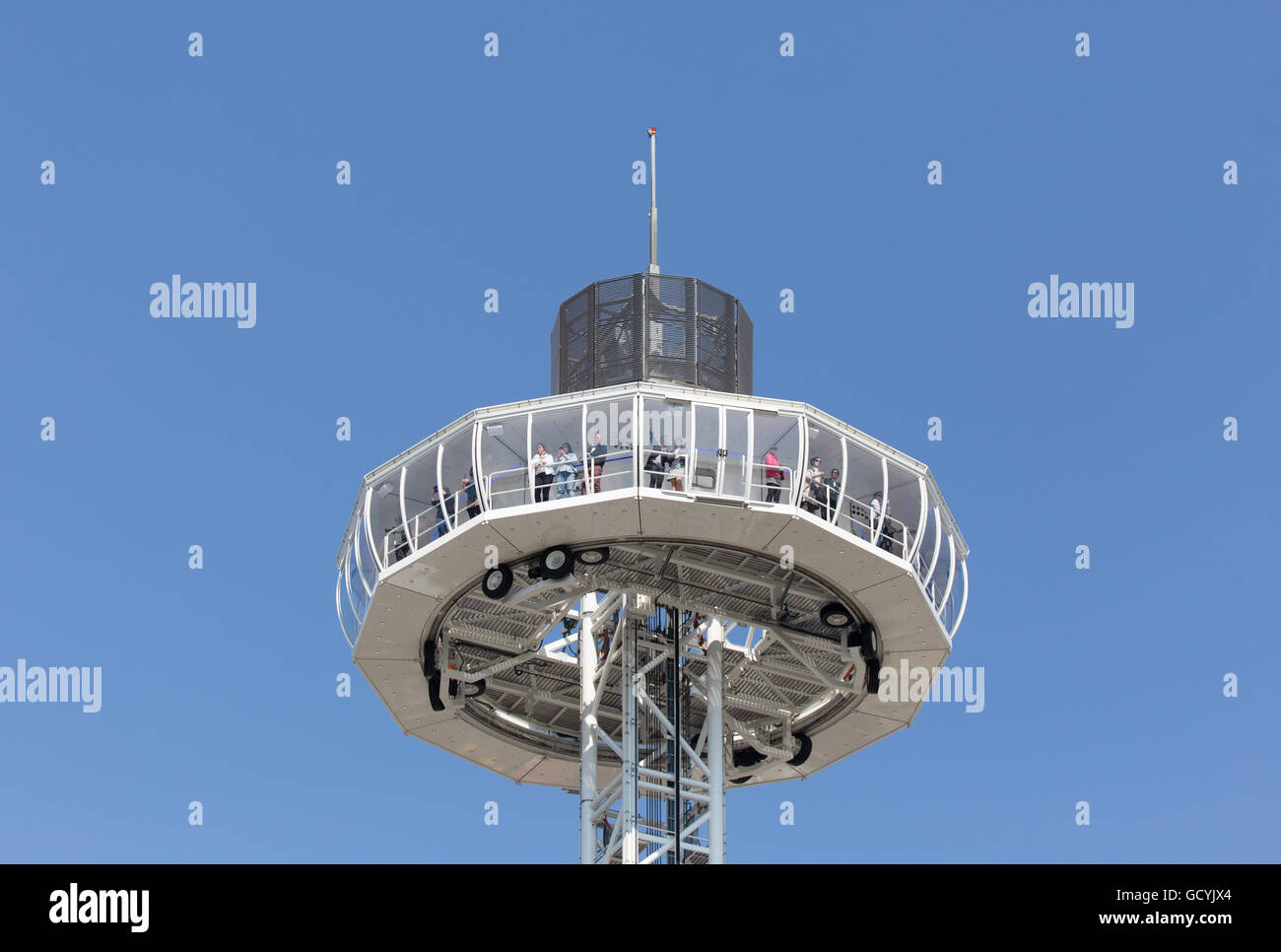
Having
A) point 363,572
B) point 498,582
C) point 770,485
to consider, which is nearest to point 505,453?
point 498,582

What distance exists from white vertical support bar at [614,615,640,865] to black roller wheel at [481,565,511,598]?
675 cm

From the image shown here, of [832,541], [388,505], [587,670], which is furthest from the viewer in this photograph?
[587,670]

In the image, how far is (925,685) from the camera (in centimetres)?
6303

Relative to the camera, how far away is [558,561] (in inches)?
2264

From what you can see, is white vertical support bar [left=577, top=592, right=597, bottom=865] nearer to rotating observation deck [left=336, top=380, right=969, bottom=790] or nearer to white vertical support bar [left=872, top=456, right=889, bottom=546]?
rotating observation deck [left=336, top=380, right=969, bottom=790]

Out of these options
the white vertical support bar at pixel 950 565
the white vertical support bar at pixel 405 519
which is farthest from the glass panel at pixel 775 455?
the white vertical support bar at pixel 405 519

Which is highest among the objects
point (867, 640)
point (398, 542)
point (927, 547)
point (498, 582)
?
point (398, 542)

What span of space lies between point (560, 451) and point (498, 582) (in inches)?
148

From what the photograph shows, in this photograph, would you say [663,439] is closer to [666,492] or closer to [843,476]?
[666,492]

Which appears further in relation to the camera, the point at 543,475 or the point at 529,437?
the point at 529,437

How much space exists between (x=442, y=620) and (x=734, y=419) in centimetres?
1032
